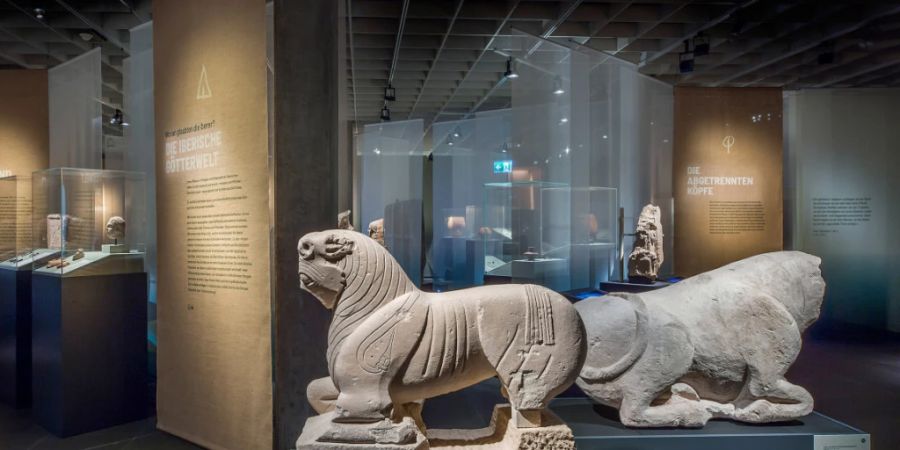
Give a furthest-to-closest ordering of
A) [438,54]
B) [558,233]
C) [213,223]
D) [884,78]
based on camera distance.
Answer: [884,78], [438,54], [558,233], [213,223]

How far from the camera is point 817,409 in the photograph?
3.71 meters

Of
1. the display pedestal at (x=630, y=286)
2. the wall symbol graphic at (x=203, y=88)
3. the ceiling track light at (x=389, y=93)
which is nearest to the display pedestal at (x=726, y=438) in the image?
the display pedestal at (x=630, y=286)

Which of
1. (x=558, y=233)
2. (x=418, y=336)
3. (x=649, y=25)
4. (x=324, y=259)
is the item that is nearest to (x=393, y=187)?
(x=558, y=233)

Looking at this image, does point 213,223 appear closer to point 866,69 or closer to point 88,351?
point 88,351

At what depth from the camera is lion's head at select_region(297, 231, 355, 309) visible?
2.16 meters

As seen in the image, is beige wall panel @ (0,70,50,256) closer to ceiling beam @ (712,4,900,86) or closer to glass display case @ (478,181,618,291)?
glass display case @ (478,181,618,291)

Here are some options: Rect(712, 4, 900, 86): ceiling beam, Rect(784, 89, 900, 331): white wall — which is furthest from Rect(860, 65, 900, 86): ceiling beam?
Rect(712, 4, 900, 86): ceiling beam

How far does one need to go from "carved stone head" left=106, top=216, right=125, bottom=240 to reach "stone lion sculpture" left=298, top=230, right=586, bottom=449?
2402 mm

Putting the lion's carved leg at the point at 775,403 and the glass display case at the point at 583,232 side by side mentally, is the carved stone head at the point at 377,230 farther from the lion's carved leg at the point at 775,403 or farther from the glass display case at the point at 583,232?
the lion's carved leg at the point at 775,403

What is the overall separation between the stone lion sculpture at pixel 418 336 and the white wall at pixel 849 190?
16.9 ft

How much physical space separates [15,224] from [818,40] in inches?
327

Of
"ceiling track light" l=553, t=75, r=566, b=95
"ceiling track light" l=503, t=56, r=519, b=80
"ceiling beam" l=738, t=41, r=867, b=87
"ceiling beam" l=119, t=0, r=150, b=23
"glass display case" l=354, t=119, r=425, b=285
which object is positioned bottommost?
"glass display case" l=354, t=119, r=425, b=285

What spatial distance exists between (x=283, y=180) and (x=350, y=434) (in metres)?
1.52

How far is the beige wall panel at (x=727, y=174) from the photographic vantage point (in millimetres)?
5488
